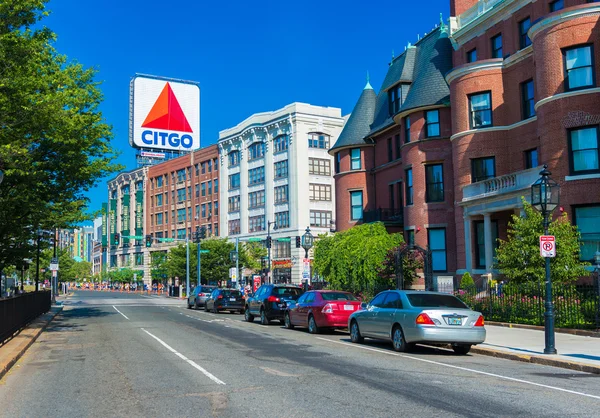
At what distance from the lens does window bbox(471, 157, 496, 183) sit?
32906mm

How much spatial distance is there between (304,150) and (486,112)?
148 feet

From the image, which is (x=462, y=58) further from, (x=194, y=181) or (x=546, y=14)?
(x=194, y=181)

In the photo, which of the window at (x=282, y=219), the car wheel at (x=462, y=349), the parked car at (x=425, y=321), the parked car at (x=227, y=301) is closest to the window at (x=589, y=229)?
the car wheel at (x=462, y=349)

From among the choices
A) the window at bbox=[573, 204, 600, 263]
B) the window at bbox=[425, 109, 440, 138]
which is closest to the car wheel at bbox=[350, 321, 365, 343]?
the window at bbox=[573, 204, 600, 263]

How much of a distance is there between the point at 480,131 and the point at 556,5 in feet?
22.1

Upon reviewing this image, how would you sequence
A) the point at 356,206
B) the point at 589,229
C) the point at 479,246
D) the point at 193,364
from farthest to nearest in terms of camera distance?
the point at 356,206, the point at 479,246, the point at 589,229, the point at 193,364

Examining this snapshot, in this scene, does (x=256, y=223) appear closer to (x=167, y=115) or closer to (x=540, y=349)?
(x=167, y=115)

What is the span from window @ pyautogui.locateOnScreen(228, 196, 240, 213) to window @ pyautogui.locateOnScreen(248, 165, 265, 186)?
3.64 m

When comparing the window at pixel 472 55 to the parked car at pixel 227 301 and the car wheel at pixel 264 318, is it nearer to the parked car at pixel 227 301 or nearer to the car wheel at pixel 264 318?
the parked car at pixel 227 301

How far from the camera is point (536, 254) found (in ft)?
76.2

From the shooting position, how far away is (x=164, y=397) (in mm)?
9555

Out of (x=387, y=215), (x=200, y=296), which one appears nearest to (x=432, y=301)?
(x=387, y=215)

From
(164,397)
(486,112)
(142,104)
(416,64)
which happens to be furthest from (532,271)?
(142,104)

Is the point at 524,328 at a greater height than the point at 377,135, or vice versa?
the point at 377,135
